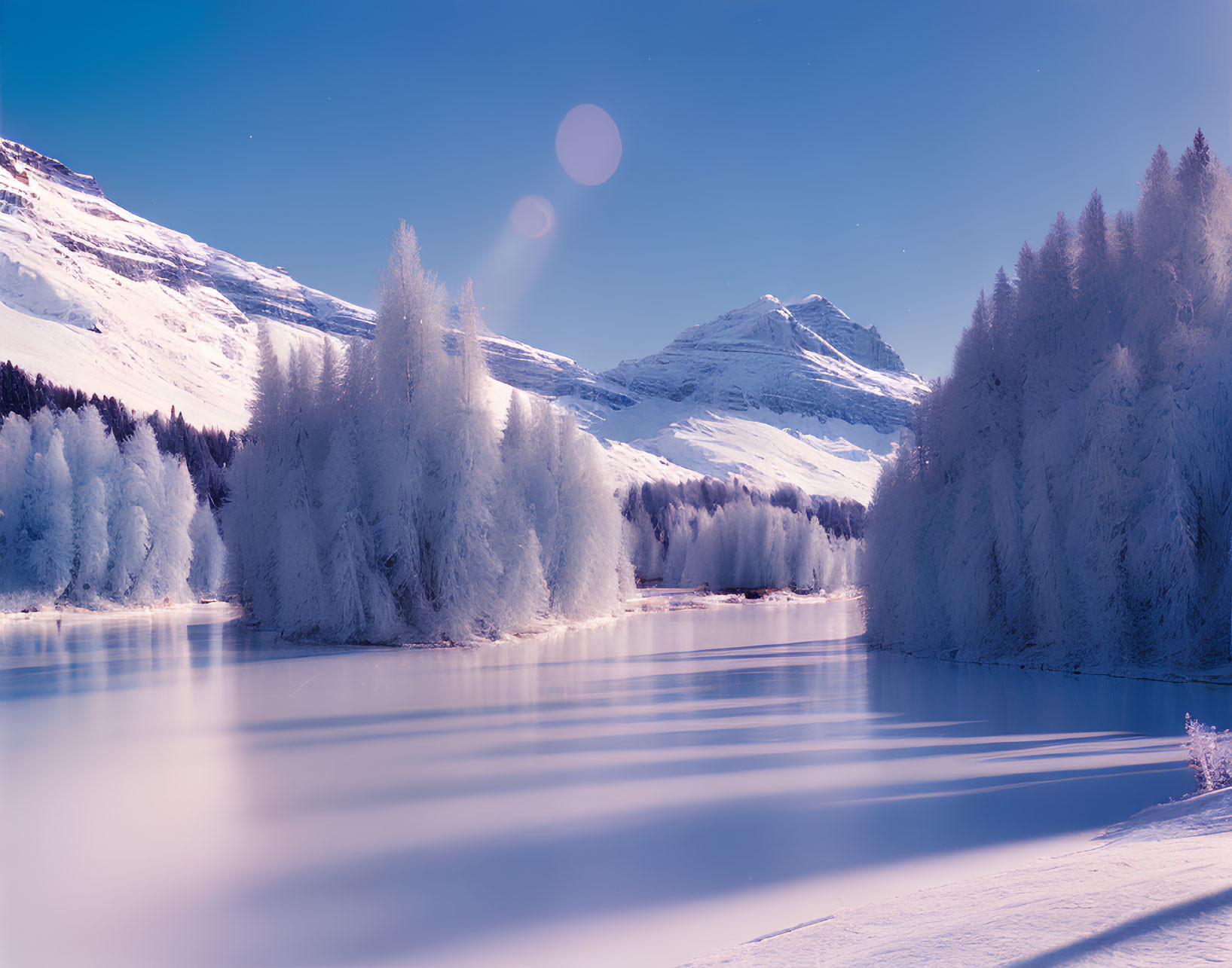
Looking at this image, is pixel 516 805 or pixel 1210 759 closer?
pixel 1210 759

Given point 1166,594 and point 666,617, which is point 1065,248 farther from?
point 666,617

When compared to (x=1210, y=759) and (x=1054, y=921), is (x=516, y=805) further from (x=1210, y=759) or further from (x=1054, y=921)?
(x=1210, y=759)

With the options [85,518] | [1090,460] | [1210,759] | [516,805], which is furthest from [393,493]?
[85,518]

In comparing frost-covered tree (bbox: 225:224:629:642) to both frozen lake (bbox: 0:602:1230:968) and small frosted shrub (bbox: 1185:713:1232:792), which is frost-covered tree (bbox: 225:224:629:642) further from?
small frosted shrub (bbox: 1185:713:1232:792)

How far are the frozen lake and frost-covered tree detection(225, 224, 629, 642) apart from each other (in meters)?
9.40

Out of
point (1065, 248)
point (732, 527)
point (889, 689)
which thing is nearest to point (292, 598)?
point (889, 689)

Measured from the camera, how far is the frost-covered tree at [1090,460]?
18.5 meters

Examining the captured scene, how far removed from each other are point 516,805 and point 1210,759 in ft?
23.5

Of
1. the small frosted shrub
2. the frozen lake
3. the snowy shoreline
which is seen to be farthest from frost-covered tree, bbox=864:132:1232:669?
the snowy shoreline

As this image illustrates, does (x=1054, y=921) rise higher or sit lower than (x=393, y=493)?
lower

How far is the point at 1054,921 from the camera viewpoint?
3.52 metres

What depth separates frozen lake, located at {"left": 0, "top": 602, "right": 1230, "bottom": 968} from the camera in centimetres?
535

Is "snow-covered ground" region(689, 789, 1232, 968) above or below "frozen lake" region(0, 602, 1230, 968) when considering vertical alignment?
above

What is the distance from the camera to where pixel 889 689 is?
55.0 feet
